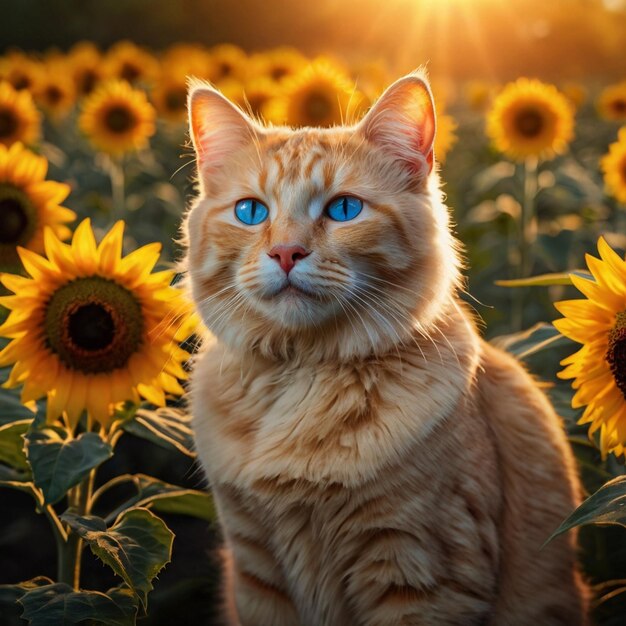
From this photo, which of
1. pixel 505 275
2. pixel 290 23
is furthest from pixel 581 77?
pixel 505 275

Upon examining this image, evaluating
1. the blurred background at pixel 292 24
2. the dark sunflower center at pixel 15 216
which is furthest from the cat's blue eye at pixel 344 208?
the blurred background at pixel 292 24

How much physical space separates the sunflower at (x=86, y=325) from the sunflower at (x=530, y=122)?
3.08 m

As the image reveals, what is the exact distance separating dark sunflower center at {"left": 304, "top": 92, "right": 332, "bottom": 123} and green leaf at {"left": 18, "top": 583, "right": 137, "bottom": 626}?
3440mm

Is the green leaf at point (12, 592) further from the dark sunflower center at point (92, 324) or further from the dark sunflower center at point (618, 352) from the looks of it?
the dark sunflower center at point (618, 352)

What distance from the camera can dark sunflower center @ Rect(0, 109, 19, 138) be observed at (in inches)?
187

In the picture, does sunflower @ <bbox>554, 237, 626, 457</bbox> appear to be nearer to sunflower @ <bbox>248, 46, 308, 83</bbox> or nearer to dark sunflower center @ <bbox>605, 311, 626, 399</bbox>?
dark sunflower center @ <bbox>605, 311, 626, 399</bbox>

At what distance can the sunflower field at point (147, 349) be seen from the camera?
209 cm

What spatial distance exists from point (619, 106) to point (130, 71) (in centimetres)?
411

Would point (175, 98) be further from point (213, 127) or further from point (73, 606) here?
point (73, 606)

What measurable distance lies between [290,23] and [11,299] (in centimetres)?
1279

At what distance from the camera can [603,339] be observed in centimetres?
203

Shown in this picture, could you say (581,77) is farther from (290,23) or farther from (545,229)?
(545,229)

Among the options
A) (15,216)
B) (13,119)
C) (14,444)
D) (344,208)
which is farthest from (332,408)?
(13,119)

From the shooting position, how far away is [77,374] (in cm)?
235
